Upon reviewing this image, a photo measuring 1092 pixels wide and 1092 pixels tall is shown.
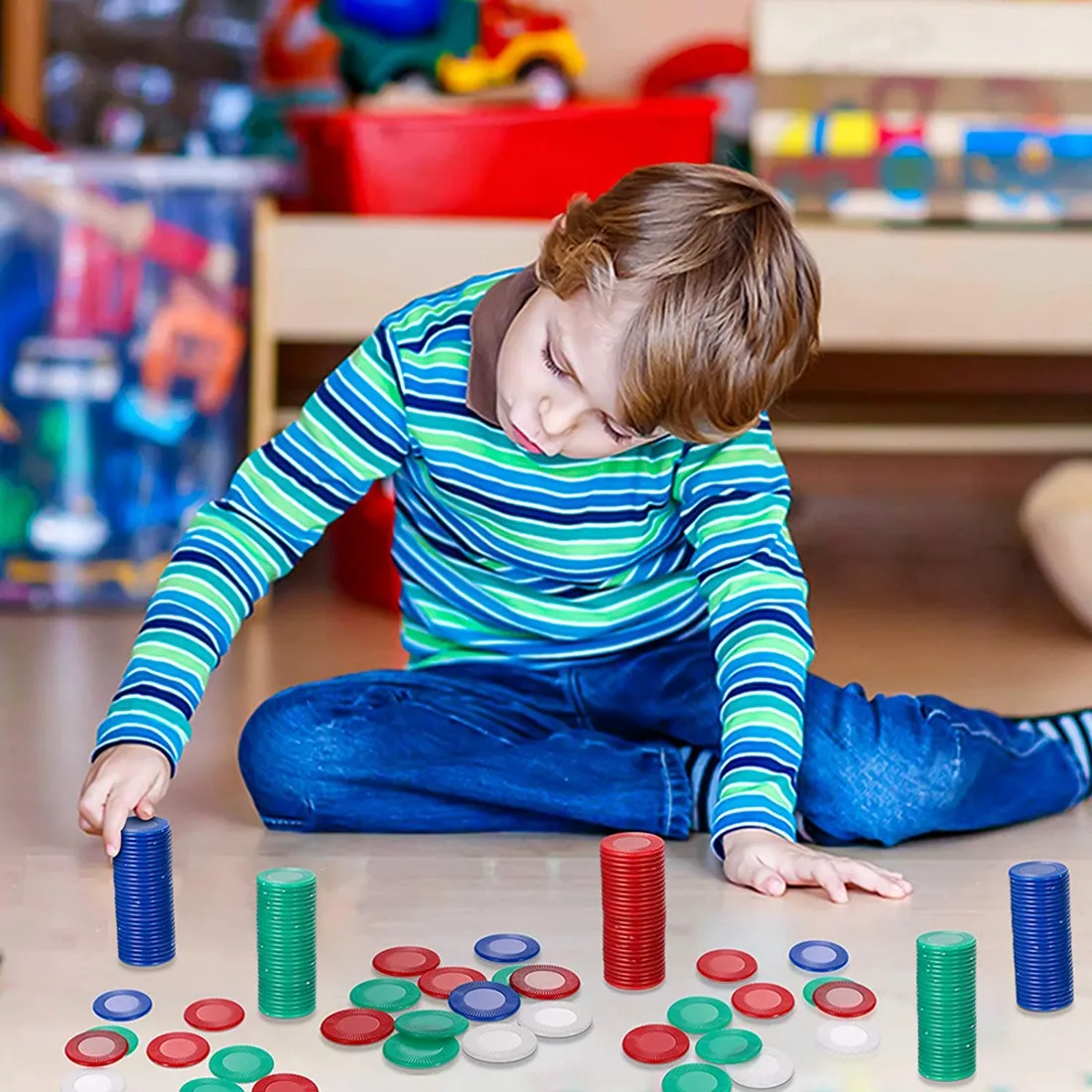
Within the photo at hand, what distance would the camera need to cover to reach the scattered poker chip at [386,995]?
0.85 m

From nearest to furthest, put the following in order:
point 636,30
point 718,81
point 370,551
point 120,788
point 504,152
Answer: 1. point 120,788
2. point 504,152
3. point 370,551
4. point 718,81
5. point 636,30

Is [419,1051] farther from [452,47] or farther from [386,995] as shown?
[452,47]

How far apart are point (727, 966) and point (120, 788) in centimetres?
35

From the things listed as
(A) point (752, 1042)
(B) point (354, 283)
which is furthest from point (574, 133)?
(A) point (752, 1042)

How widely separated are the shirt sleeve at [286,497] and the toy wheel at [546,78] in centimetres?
93

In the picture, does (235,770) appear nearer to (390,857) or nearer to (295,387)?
(390,857)

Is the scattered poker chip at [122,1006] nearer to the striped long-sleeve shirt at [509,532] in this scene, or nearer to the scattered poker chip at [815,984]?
the striped long-sleeve shirt at [509,532]

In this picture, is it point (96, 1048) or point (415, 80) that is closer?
point (96, 1048)

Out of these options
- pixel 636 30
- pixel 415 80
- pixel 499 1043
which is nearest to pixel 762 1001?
pixel 499 1043

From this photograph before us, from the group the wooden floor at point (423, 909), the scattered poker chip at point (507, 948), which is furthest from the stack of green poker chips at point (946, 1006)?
the scattered poker chip at point (507, 948)

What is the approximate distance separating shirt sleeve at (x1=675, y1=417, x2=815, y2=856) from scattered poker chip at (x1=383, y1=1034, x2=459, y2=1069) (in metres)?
0.28

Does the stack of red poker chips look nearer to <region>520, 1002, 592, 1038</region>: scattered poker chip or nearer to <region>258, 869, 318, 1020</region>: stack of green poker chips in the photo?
<region>520, 1002, 592, 1038</region>: scattered poker chip

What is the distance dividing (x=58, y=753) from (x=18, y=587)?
1.79 feet

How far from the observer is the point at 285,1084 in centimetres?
75
